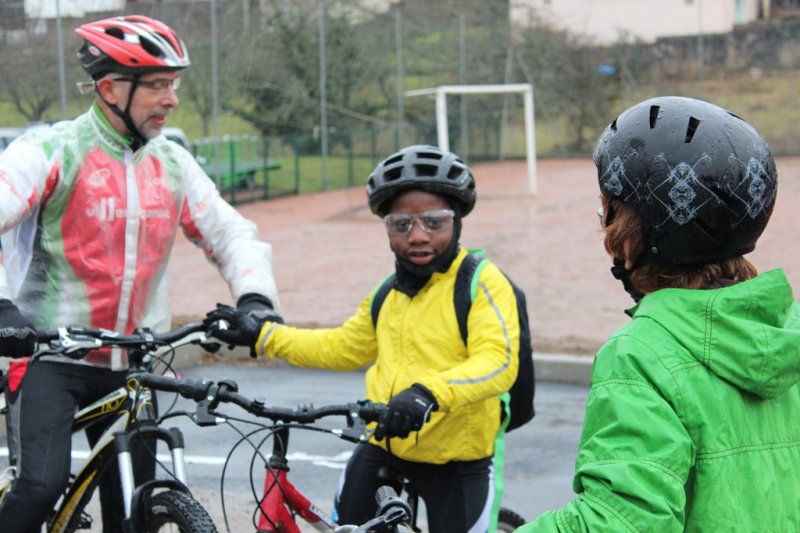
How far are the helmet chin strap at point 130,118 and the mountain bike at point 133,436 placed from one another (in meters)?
0.73

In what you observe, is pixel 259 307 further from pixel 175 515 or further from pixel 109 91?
pixel 109 91

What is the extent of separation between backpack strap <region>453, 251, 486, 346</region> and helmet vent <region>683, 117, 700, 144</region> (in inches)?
67.6

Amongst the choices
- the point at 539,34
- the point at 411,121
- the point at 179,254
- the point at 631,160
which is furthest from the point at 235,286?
the point at 539,34

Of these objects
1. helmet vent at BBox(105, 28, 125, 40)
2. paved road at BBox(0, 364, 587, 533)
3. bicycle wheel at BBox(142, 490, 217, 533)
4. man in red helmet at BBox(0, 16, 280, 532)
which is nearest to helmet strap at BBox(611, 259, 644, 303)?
bicycle wheel at BBox(142, 490, 217, 533)

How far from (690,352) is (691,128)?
424mm

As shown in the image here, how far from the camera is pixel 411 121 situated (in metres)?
29.8

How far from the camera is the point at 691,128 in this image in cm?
227

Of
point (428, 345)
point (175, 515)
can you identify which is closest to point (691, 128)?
point (428, 345)

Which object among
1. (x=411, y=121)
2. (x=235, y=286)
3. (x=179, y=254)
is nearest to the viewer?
(x=235, y=286)

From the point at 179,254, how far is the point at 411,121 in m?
14.3

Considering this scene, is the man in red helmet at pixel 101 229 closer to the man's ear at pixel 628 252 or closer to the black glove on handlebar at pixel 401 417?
the black glove on handlebar at pixel 401 417

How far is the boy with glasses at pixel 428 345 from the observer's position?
3.87 meters

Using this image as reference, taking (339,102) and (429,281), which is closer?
(429,281)

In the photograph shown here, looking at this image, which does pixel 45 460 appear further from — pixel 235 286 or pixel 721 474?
pixel 721 474
